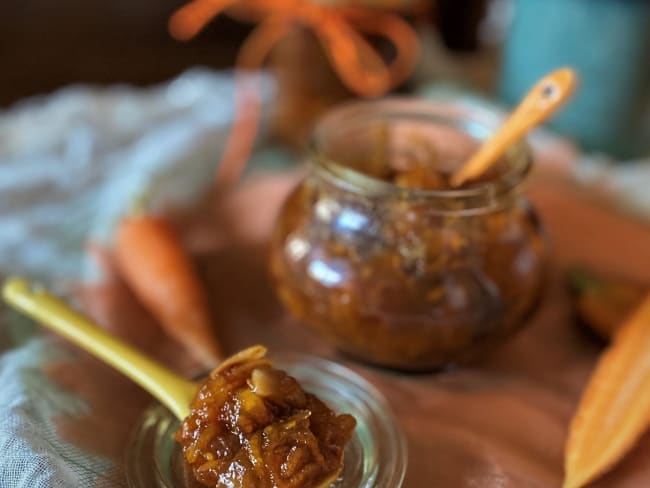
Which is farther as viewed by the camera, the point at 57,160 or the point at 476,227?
the point at 57,160

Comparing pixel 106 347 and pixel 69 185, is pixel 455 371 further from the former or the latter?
pixel 69 185

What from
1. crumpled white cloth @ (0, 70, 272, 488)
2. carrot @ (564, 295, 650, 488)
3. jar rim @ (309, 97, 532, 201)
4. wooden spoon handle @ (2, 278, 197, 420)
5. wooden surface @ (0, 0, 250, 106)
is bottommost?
wooden surface @ (0, 0, 250, 106)

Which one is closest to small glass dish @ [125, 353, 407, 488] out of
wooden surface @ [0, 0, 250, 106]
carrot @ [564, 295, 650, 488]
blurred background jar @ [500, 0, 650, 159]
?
carrot @ [564, 295, 650, 488]

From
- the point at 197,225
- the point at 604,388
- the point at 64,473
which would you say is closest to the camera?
the point at 64,473

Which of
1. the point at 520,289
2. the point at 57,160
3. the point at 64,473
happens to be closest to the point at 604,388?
the point at 520,289

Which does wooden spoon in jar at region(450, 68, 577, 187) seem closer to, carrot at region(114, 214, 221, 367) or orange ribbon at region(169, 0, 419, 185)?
carrot at region(114, 214, 221, 367)

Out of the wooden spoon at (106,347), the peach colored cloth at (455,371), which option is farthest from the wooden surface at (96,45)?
the wooden spoon at (106,347)

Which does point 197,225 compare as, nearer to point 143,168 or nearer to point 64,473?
point 143,168
